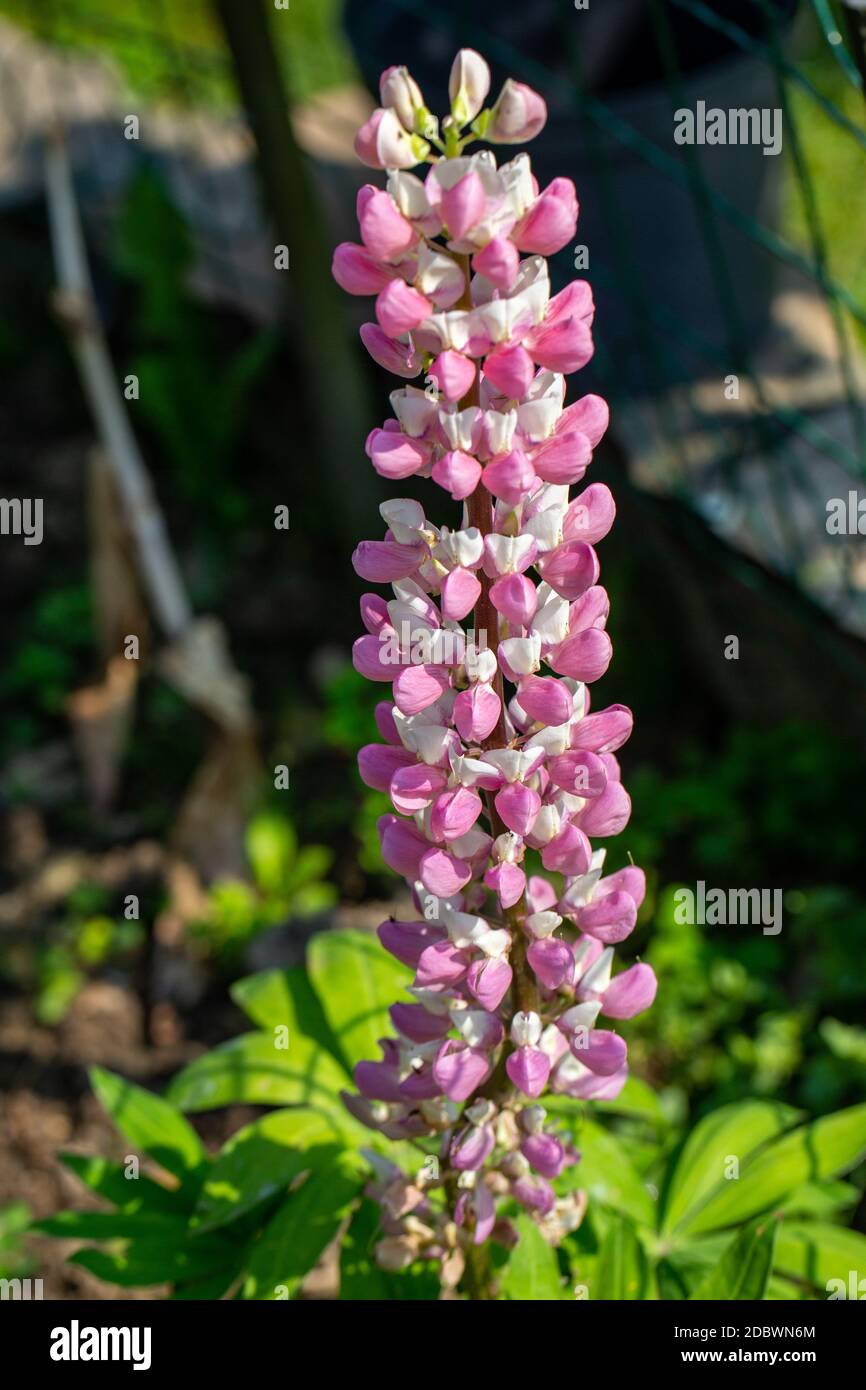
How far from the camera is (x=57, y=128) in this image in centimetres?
349

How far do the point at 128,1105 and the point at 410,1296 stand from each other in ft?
1.49

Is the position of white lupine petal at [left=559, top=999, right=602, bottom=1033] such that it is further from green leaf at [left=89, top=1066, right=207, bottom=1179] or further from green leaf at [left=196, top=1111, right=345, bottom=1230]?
green leaf at [left=89, top=1066, right=207, bottom=1179]

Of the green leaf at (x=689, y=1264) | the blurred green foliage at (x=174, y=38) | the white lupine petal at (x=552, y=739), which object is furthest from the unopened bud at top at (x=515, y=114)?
the blurred green foliage at (x=174, y=38)

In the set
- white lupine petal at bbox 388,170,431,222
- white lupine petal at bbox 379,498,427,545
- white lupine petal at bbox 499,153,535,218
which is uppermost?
white lupine petal at bbox 499,153,535,218

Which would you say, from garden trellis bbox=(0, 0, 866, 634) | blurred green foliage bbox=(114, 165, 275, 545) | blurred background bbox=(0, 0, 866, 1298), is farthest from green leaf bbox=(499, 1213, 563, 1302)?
blurred green foliage bbox=(114, 165, 275, 545)

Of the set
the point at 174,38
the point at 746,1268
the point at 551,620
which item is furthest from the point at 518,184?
the point at 174,38

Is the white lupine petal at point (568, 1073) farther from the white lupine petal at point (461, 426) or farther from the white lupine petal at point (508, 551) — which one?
the white lupine petal at point (461, 426)

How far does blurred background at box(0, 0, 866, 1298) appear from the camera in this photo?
263cm

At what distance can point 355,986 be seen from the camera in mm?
1740

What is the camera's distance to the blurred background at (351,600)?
2.63 m

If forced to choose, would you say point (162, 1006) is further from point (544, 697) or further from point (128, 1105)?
point (544, 697)

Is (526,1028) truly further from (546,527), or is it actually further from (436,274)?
(436,274)

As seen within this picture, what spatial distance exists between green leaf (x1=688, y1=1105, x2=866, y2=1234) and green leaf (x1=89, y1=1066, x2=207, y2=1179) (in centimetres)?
61

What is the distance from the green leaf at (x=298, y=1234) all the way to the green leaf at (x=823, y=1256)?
20.1 inches
